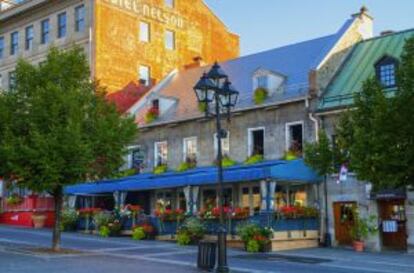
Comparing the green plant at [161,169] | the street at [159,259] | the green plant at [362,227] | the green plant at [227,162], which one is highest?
the green plant at [227,162]

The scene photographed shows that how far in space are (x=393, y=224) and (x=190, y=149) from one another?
11196 millimetres

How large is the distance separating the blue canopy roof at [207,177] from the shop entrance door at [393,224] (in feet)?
9.98

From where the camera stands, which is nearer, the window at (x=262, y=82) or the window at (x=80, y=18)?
the window at (x=262, y=82)

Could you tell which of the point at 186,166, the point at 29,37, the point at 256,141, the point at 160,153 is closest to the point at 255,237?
the point at 256,141

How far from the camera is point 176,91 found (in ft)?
117

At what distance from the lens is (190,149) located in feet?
104

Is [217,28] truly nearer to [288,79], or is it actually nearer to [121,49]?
[121,49]

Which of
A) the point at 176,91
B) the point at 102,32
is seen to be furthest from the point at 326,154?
the point at 102,32

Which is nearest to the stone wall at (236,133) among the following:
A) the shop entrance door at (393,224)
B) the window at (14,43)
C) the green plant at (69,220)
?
the shop entrance door at (393,224)

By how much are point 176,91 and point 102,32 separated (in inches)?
242

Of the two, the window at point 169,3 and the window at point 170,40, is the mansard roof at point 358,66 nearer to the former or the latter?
the window at point 170,40

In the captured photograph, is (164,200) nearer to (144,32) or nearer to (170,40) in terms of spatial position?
(144,32)

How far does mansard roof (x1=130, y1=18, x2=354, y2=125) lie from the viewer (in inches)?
1131

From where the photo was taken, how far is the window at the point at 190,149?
3127 cm
